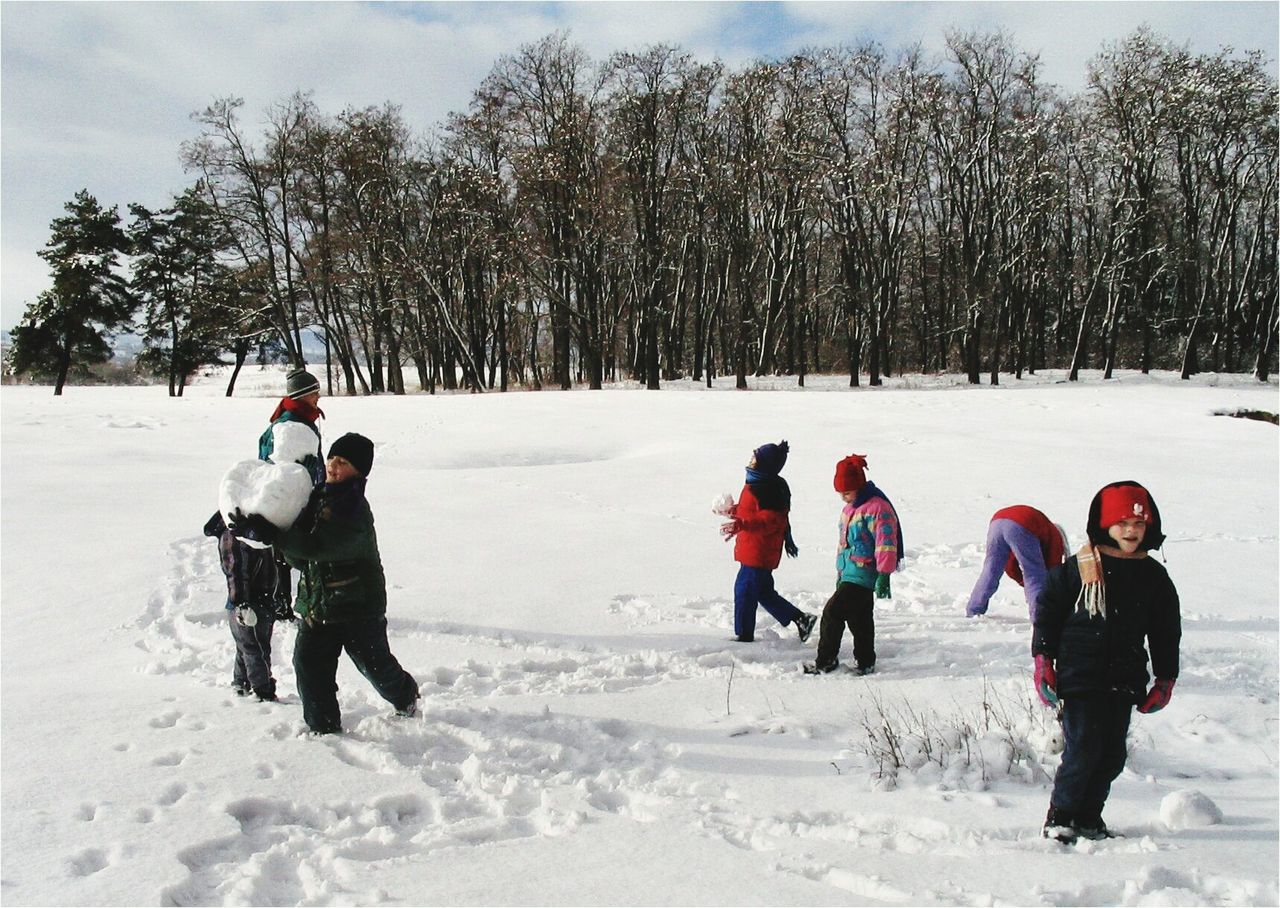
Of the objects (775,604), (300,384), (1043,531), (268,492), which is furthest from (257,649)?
(1043,531)

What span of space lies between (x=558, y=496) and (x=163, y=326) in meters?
35.6

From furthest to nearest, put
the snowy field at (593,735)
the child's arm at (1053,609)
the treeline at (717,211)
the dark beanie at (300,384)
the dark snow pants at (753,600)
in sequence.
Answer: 1. the treeline at (717,211)
2. the dark snow pants at (753,600)
3. the dark beanie at (300,384)
4. the child's arm at (1053,609)
5. the snowy field at (593,735)

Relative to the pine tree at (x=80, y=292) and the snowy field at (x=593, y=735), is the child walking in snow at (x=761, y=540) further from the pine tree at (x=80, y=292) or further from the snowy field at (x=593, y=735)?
the pine tree at (x=80, y=292)

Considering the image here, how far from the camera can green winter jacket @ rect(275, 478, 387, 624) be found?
399 centimetres

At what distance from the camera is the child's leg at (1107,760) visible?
10.9ft

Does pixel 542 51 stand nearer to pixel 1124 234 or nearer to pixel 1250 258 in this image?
pixel 1124 234

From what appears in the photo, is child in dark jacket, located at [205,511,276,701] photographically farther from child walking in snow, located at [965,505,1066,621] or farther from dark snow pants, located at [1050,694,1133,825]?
child walking in snow, located at [965,505,1066,621]

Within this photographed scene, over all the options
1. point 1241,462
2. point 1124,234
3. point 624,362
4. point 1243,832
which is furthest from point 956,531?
point 624,362

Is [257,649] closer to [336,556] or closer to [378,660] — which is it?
[378,660]

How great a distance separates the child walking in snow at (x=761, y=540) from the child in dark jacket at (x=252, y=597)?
3.18 meters

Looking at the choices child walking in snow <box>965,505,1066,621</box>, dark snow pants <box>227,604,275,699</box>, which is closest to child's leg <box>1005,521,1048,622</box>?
child walking in snow <box>965,505,1066,621</box>

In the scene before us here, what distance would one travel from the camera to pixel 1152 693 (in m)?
3.36

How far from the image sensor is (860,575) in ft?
17.9

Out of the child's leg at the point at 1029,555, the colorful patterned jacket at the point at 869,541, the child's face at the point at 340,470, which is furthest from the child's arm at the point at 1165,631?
the child's face at the point at 340,470
